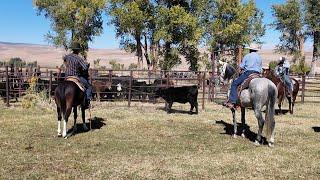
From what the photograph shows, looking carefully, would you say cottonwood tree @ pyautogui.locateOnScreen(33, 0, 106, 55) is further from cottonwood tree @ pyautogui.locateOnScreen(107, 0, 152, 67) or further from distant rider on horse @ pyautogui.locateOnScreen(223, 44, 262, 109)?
distant rider on horse @ pyautogui.locateOnScreen(223, 44, 262, 109)

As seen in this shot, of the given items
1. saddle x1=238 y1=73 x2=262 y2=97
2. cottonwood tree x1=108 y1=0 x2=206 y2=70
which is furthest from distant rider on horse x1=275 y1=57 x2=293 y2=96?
cottonwood tree x1=108 y1=0 x2=206 y2=70

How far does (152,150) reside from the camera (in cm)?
925

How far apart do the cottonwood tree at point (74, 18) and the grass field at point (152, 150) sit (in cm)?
2688

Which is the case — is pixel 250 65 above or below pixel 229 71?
above

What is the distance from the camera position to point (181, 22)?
32.3 metres

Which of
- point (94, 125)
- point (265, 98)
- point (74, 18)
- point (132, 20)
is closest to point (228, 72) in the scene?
point (265, 98)

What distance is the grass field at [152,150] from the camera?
7.50 metres

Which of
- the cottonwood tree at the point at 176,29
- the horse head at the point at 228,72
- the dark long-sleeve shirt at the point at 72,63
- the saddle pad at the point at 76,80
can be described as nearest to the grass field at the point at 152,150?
the saddle pad at the point at 76,80

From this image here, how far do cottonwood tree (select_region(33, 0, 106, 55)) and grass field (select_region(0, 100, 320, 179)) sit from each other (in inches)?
1058

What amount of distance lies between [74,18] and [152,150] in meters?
34.6

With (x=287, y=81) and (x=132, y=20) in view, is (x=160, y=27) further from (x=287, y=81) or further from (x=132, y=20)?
(x=287, y=81)

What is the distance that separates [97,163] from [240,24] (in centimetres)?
3669

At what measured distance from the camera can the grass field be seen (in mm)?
7500

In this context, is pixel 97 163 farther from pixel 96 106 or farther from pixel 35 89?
pixel 35 89
